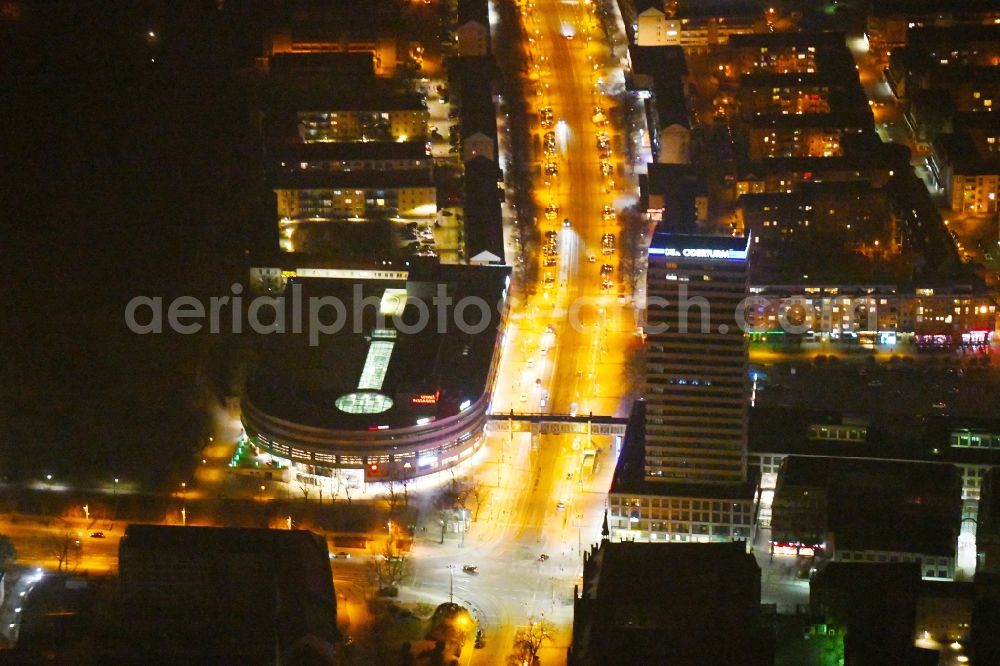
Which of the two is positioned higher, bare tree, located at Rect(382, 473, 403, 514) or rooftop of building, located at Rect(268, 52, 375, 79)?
rooftop of building, located at Rect(268, 52, 375, 79)

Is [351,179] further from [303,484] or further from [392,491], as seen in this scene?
[392,491]

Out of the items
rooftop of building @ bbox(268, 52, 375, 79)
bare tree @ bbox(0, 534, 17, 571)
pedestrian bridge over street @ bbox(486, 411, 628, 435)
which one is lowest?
bare tree @ bbox(0, 534, 17, 571)

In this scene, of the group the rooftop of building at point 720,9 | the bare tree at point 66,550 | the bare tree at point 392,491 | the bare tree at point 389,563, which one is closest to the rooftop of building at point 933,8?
the rooftop of building at point 720,9

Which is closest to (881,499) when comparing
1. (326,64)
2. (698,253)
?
(698,253)

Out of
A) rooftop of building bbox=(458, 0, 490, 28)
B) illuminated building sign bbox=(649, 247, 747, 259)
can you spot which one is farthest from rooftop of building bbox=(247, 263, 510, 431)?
rooftop of building bbox=(458, 0, 490, 28)

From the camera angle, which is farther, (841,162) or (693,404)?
(841,162)

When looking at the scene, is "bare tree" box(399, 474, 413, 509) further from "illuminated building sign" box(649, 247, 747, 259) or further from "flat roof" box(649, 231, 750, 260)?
"illuminated building sign" box(649, 247, 747, 259)

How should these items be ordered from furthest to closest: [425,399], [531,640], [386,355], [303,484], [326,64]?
[326,64] < [386,355] < [425,399] < [303,484] < [531,640]
